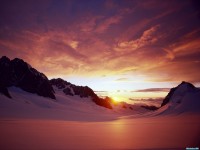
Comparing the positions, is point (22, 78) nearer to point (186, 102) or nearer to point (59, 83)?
point (59, 83)

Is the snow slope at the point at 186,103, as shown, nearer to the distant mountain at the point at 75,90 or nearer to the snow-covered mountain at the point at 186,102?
the snow-covered mountain at the point at 186,102

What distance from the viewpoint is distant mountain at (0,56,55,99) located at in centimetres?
7631

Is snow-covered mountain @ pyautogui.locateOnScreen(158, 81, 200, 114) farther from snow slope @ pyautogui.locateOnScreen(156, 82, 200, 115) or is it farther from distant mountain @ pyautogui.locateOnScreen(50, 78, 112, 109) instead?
distant mountain @ pyautogui.locateOnScreen(50, 78, 112, 109)

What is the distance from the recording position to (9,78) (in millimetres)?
78125

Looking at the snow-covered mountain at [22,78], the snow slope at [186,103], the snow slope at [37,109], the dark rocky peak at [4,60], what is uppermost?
the dark rocky peak at [4,60]

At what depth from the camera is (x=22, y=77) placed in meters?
81.2

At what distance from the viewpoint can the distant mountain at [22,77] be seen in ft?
250

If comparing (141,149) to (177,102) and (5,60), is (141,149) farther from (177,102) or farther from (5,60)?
(5,60)

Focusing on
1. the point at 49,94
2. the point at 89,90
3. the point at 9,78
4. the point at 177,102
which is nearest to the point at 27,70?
the point at 9,78

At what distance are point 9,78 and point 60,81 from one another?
54.0m

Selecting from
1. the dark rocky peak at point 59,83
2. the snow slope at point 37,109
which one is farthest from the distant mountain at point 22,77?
the dark rocky peak at point 59,83

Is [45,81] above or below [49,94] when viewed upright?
above

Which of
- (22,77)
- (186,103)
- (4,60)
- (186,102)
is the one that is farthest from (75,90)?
(186,103)

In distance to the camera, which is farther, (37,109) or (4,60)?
(4,60)
